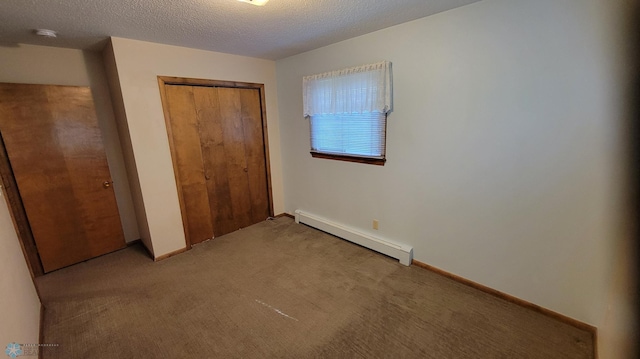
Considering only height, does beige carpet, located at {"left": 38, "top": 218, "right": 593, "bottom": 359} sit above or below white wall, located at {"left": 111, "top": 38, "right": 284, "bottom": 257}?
below

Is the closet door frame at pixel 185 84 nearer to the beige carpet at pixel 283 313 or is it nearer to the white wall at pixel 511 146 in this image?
the beige carpet at pixel 283 313

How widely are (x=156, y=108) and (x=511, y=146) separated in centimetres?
325

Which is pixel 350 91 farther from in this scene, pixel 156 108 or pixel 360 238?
pixel 156 108

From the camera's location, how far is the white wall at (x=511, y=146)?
5.04 feet

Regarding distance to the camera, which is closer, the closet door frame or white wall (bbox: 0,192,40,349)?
white wall (bbox: 0,192,40,349)

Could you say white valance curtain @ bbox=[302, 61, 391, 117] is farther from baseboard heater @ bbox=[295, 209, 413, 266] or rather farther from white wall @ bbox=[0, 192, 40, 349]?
white wall @ bbox=[0, 192, 40, 349]

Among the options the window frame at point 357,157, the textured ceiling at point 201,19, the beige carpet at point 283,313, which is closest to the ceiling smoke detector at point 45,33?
the textured ceiling at point 201,19

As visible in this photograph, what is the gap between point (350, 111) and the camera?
2680 millimetres

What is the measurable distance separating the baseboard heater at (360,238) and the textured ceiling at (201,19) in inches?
83.7

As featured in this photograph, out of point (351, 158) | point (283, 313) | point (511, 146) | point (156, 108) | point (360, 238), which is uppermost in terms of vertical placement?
point (156, 108)

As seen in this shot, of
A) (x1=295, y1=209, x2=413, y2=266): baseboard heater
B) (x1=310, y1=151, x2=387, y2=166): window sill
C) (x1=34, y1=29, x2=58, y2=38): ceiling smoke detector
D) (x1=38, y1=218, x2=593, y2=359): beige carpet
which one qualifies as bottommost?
(x1=38, y1=218, x2=593, y2=359): beige carpet

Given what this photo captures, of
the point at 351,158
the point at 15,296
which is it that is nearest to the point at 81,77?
the point at 15,296

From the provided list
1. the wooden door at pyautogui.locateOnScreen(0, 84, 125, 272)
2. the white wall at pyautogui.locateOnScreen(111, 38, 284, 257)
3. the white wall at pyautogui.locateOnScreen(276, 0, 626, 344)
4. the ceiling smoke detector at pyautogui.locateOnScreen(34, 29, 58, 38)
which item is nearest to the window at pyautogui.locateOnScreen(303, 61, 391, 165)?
the white wall at pyautogui.locateOnScreen(276, 0, 626, 344)

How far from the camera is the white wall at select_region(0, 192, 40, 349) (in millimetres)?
1319
